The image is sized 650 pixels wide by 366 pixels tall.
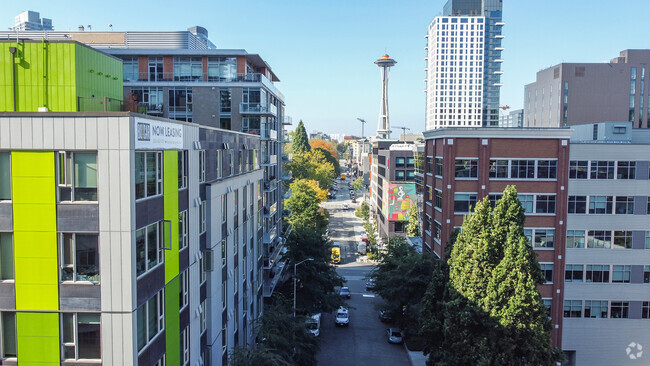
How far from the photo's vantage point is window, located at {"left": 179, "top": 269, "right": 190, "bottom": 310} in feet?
72.2

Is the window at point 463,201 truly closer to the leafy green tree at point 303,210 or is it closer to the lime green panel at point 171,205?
the lime green panel at point 171,205

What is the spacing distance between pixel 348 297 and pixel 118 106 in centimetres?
4592

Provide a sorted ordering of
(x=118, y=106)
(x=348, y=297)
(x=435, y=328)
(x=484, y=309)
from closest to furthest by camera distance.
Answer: (x=118, y=106)
(x=484, y=309)
(x=435, y=328)
(x=348, y=297)

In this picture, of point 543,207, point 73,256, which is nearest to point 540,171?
point 543,207

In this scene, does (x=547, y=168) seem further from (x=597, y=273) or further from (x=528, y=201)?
(x=597, y=273)


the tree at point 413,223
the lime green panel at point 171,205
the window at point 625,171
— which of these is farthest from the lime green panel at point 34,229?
the tree at point 413,223

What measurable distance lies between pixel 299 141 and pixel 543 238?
4751 inches

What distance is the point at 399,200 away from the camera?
83.7 meters

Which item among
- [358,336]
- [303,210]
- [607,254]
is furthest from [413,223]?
[607,254]

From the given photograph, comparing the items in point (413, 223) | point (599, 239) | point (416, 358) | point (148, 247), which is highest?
point (148, 247)

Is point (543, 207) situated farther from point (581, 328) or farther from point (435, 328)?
point (435, 328)

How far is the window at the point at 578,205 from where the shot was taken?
4103cm

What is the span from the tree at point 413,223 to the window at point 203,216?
51.9m

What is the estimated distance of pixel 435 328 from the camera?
30.6 m
